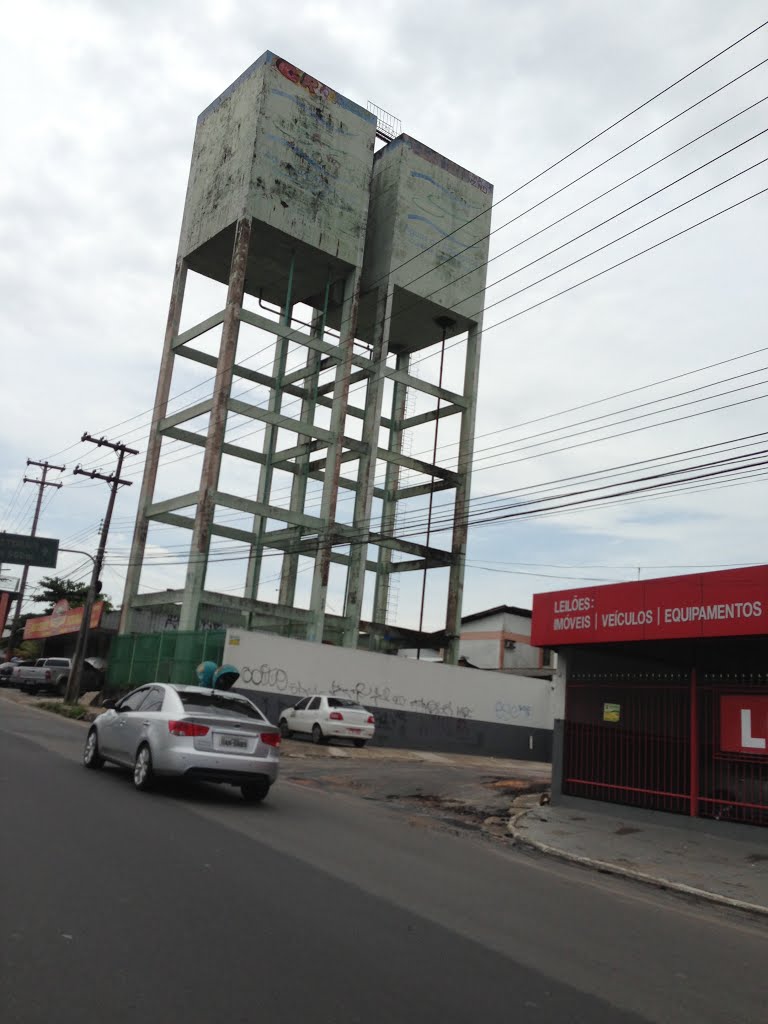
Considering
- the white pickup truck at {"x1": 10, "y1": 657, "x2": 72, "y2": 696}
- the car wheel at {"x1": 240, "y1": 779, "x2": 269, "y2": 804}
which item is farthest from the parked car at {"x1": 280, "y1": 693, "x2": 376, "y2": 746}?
the white pickup truck at {"x1": 10, "y1": 657, "x2": 72, "y2": 696}

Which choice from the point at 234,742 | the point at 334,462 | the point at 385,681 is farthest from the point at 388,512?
the point at 234,742

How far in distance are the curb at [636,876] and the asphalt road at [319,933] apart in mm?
422

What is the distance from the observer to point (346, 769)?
19109 millimetres

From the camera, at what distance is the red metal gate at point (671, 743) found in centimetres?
1315

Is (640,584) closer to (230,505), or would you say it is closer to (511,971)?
(511,971)

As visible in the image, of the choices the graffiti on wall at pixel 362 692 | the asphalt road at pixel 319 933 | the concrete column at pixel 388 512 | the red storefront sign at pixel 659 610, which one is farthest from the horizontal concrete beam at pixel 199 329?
the asphalt road at pixel 319 933

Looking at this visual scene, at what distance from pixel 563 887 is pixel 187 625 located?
82.2 feet

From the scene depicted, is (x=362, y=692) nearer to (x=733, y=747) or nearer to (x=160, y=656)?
(x=160, y=656)

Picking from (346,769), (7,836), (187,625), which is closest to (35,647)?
(187,625)

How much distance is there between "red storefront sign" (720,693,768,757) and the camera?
42.6 ft

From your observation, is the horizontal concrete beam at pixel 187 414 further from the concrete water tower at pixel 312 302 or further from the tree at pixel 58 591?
the tree at pixel 58 591

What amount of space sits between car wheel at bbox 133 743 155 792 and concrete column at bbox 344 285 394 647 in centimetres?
2393

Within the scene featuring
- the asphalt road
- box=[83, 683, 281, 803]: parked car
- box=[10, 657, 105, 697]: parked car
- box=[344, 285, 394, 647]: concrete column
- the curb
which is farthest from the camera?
box=[10, 657, 105, 697]: parked car

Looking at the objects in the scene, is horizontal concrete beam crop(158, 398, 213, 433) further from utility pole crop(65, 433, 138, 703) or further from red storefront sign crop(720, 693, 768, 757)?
red storefront sign crop(720, 693, 768, 757)
